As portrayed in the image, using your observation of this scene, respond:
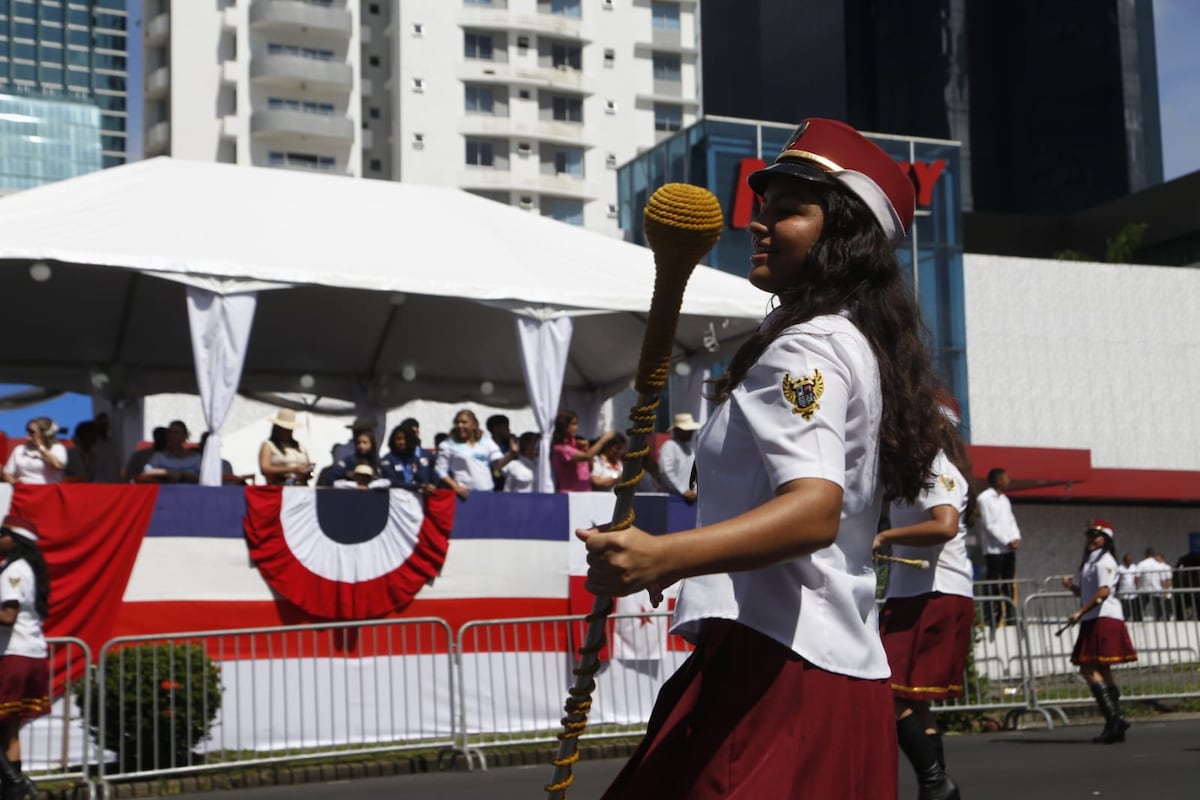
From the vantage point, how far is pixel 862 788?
2963mm

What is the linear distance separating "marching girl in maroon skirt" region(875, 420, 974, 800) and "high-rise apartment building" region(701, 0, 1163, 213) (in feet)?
270

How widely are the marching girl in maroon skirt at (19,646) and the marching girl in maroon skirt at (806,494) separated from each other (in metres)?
7.66

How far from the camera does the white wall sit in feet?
133

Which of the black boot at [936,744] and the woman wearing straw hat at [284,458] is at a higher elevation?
the woman wearing straw hat at [284,458]

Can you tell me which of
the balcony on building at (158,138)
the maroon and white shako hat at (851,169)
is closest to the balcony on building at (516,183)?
the balcony on building at (158,138)

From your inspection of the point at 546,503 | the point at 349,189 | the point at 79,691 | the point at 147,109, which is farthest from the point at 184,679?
the point at 147,109

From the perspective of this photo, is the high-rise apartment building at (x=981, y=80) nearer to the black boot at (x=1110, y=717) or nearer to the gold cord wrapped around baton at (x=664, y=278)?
the black boot at (x=1110, y=717)

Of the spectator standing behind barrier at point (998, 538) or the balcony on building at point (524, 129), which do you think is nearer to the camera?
the spectator standing behind barrier at point (998, 538)

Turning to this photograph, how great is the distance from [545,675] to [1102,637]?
4257 millimetres

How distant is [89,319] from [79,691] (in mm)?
7547

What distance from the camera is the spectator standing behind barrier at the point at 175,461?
1351cm

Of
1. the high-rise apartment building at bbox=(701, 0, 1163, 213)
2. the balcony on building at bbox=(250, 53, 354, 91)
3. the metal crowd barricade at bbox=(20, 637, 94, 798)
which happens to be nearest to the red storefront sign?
the metal crowd barricade at bbox=(20, 637, 94, 798)

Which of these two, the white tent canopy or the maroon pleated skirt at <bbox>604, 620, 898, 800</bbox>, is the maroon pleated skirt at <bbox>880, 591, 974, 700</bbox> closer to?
the maroon pleated skirt at <bbox>604, 620, 898, 800</bbox>

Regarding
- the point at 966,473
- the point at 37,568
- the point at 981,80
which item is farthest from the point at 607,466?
the point at 981,80
